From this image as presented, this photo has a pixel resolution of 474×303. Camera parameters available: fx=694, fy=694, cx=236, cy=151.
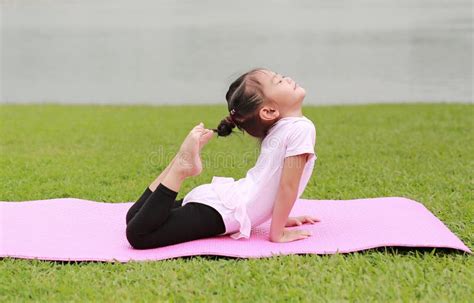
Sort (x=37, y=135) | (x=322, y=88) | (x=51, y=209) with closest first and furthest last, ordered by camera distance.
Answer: (x=51, y=209), (x=37, y=135), (x=322, y=88)

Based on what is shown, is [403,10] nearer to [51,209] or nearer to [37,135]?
[37,135]

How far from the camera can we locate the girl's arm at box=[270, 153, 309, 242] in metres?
2.31

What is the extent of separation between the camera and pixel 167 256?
2225mm

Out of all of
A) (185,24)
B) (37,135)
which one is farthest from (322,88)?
(185,24)

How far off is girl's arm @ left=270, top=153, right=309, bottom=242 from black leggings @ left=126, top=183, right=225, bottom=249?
184 mm

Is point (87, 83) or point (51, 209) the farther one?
point (87, 83)

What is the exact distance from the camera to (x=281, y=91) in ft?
7.75

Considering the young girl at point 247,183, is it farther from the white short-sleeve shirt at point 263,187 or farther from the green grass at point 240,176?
the green grass at point 240,176

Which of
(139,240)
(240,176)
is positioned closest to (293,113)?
(139,240)

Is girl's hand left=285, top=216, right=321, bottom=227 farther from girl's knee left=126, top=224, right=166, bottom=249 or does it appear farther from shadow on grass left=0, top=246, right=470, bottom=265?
girl's knee left=126, top=224, right=166, bottom=249

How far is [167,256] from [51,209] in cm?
76

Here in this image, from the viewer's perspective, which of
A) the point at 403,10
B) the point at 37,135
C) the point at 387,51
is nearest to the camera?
the point at 37,135

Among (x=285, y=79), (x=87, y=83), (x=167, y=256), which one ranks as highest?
(x=285, y=79)

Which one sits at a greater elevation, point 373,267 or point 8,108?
point 373,267
